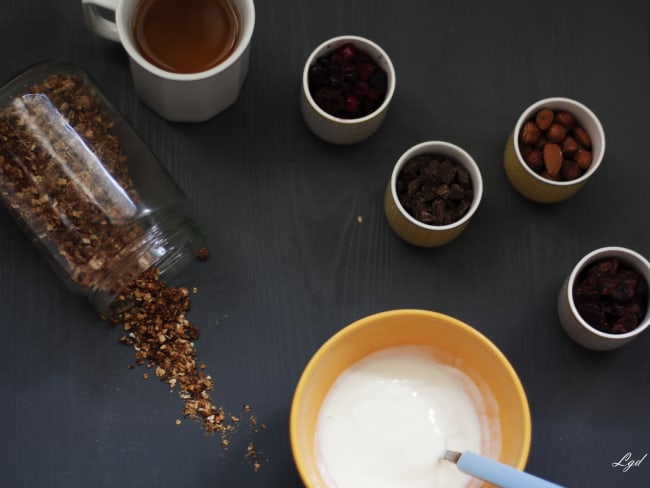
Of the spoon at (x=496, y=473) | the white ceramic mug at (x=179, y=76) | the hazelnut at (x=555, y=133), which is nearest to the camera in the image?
the spoon at (x=496, y=473)

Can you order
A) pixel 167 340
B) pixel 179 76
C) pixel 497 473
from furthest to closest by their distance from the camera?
pixel 167 340 → pixel 179 76 → pixel 497 473

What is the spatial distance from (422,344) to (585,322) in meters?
0.21

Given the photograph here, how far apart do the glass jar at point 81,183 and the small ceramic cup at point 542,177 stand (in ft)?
1.35

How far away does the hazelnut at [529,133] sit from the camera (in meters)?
1.19

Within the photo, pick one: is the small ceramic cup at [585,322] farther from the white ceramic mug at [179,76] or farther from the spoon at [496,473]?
the white ceramic mug at [179,76]

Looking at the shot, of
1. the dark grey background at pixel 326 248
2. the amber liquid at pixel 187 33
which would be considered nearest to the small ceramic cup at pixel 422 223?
the dark grey background at pixel 326 248

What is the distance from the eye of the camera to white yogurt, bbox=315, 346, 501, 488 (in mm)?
1097

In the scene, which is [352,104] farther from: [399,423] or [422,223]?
[399,423]

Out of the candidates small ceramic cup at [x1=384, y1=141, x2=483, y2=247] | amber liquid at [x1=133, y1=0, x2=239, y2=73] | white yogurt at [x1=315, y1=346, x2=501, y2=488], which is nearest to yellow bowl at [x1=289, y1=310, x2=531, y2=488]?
white yogurt at [x1=315, y1=346, x2=501, y2=488]

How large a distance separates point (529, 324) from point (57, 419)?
23.3 inches

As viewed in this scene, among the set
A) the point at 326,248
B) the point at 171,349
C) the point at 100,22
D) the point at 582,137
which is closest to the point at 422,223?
the point at 326,248

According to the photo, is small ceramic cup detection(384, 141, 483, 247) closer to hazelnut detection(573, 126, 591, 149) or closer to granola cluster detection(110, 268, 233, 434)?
hazelnut detection(573, 126, 591, 149)

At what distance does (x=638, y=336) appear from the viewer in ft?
4.04

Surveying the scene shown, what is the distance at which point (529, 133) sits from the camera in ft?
3.90
